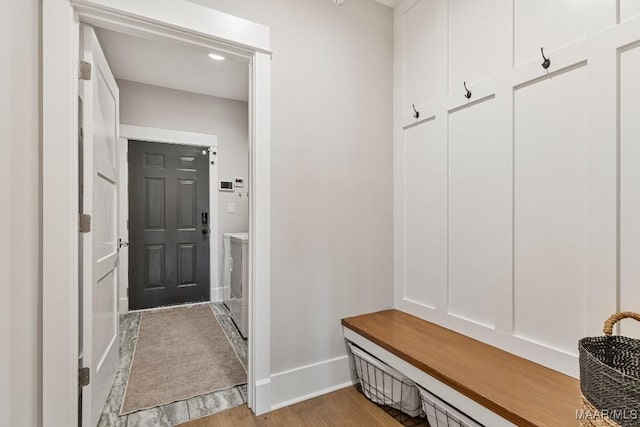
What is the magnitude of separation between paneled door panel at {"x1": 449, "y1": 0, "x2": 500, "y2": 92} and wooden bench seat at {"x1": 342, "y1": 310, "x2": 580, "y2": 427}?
58.7 inches

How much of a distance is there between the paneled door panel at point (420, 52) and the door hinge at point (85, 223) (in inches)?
81.2

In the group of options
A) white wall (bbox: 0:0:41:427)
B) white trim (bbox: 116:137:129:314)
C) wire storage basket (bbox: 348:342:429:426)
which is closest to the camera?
white wall (bbox: 0:0:41:427)

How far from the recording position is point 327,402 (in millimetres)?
1901

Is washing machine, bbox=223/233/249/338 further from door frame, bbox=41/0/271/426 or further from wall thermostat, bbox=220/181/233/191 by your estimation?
door frame, bbox=41/0/271/426

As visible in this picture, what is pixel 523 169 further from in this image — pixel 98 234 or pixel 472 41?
pixel 98 234

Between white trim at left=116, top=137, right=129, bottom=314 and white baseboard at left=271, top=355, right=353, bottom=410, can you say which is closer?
white baseboard at left=271, top=355, right=353, bottom=410

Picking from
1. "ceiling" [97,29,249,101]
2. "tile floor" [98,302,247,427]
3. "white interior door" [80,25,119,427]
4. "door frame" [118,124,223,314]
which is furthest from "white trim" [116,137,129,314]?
"white interior door" [80,25,119,427]

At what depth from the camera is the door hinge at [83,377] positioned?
146 cm

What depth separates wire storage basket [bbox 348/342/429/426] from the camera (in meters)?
1.73

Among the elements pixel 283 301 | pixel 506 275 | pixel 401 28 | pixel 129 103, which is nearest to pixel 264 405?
pixel 283 301

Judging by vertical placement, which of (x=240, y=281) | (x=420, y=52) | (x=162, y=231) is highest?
(x=420, y=52)

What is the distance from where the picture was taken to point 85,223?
150cm

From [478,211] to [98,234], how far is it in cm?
212

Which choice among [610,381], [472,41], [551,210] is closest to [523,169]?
[551,210]
